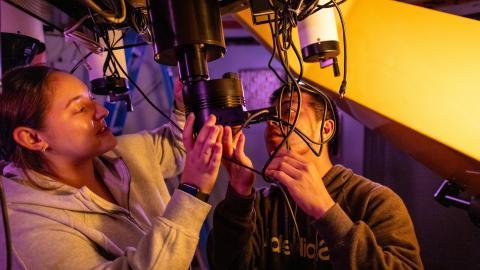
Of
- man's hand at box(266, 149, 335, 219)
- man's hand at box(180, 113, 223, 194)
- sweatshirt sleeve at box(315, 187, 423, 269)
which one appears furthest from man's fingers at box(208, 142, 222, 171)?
sweatshirt sleeve at box(315, 187, 423, 269)

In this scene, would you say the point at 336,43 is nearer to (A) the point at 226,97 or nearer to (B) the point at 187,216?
(A) the point at 226,97

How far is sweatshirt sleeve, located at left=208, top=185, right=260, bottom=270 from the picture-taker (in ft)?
3.03

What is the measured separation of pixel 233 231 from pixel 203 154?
0.44 m

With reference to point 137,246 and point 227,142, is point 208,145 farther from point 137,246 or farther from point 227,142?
point 137,246

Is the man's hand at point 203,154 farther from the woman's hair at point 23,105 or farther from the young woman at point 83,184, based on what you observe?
the woman's hair at point 23,105

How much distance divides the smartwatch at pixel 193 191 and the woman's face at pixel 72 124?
0.34 metres

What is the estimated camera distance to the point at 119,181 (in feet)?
3.23

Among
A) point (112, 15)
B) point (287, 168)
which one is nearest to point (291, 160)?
point (287, 168)

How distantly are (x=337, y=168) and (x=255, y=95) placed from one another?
2.06 meters

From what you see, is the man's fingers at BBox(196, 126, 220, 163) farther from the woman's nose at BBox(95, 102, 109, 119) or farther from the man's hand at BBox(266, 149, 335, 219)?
the woman's nose at BBox(95, 102, 109, 119)

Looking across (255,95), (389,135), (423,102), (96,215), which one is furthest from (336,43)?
(255,95)

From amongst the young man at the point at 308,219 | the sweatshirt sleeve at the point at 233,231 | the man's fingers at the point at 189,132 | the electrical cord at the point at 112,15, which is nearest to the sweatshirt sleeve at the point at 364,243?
the young man at the point at 308,219

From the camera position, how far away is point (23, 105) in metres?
0.83

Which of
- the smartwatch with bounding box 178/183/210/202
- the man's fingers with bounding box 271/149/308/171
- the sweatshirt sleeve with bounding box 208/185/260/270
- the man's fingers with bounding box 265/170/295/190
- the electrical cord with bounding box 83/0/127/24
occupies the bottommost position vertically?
the sweatshirt sleeve with bounding box 208/185/260/270
